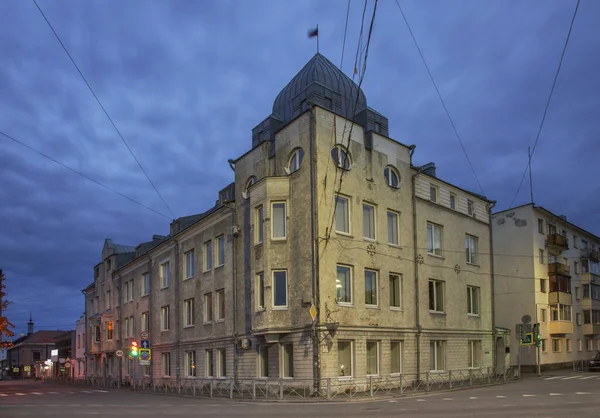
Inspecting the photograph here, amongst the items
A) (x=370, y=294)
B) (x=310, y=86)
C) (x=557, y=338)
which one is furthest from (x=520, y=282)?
(x=310, y=86)

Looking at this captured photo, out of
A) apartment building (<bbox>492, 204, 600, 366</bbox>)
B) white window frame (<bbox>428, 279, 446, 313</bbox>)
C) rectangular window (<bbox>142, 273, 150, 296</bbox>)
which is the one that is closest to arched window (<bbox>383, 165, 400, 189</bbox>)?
white window frame (<bbox>428, 279, 446, 313</bbox>)

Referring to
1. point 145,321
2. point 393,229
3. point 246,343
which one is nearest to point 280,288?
point 246,343

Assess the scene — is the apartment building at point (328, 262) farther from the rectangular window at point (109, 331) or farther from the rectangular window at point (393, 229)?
the rectangular window at point (109, 331)

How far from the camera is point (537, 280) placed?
4275cm

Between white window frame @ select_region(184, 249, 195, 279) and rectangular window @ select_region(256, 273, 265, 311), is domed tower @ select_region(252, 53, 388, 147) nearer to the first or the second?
rectangular window @ select_region(256, 273, 265, 311)

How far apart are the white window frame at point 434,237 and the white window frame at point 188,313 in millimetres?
14733

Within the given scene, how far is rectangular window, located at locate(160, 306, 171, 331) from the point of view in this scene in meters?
37.2

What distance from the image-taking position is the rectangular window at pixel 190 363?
1294 inches

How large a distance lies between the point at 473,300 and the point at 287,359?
46.6 feet

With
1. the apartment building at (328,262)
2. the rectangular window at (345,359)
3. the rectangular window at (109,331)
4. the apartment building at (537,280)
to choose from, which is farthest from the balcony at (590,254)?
the rectangular window at (109,331)

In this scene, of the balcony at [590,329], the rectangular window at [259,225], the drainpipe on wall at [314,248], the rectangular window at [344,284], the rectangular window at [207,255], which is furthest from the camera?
the balcony at [590,329]

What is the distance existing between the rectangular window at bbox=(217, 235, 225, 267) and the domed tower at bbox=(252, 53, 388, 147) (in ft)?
19.0

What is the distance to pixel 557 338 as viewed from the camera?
44.9 metres

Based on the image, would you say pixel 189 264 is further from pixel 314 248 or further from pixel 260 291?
pixel 314 248
